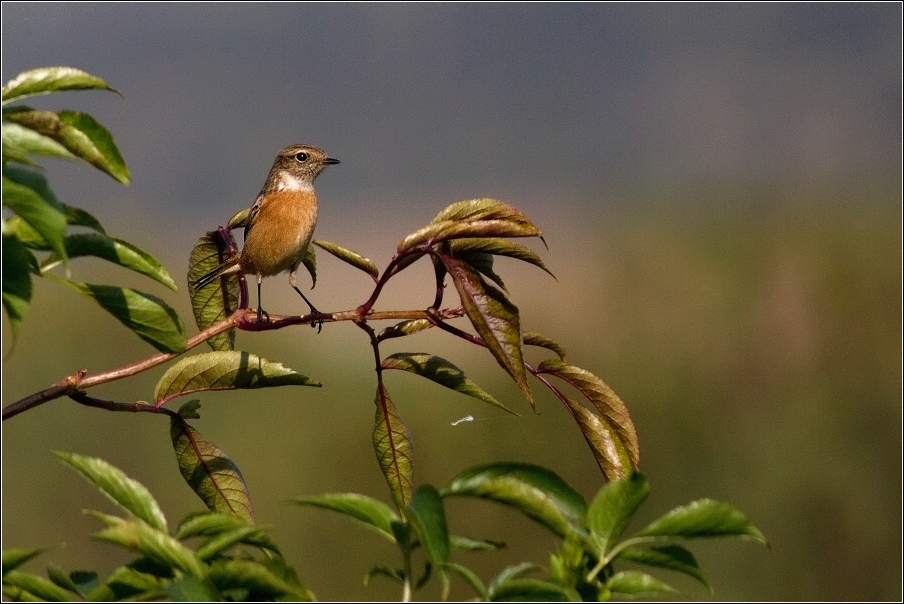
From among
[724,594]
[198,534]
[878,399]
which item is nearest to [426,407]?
[724,594]

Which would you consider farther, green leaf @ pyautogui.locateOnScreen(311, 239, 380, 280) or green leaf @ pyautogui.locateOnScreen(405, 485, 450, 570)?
green leaf @ pyautogui.locateOnScreen(311, 239, 380, 280)

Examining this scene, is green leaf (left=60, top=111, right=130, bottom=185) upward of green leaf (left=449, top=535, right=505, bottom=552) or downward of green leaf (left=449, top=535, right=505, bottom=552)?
upward

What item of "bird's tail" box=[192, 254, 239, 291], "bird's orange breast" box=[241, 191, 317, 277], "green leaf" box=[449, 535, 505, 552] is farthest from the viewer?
"bird's orange breast" box=[241, 191, 317, 277]

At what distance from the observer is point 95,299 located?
101 centimetres

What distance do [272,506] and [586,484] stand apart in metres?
1.74

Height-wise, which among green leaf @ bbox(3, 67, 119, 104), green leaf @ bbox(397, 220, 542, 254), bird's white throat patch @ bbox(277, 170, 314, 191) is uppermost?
bird's white throat patch @ bbox(277, 170, 314, 191)

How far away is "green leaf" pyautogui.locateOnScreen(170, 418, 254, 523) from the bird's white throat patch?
206cm

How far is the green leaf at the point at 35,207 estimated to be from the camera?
0.82 m

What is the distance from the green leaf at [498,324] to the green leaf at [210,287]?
584 mm

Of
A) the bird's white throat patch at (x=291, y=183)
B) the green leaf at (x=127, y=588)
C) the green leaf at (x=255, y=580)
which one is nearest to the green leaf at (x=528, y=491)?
the green leaf at (x=255, y=580)

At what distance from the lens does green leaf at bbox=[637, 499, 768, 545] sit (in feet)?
2.50

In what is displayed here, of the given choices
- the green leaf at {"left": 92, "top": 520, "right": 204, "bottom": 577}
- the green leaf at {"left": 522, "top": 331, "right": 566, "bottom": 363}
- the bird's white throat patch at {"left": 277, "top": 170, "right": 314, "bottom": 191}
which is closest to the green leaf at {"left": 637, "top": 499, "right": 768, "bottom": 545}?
the green leaf at {"left": 92, "top": 520, "right": 204, "bottom": 577}

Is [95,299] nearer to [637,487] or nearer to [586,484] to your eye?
[637,487]

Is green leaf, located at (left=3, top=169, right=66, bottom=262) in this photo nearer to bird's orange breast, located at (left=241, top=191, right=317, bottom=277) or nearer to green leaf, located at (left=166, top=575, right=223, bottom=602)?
green leaf, located at (left=166, top=575, right=223, bottom=602)
